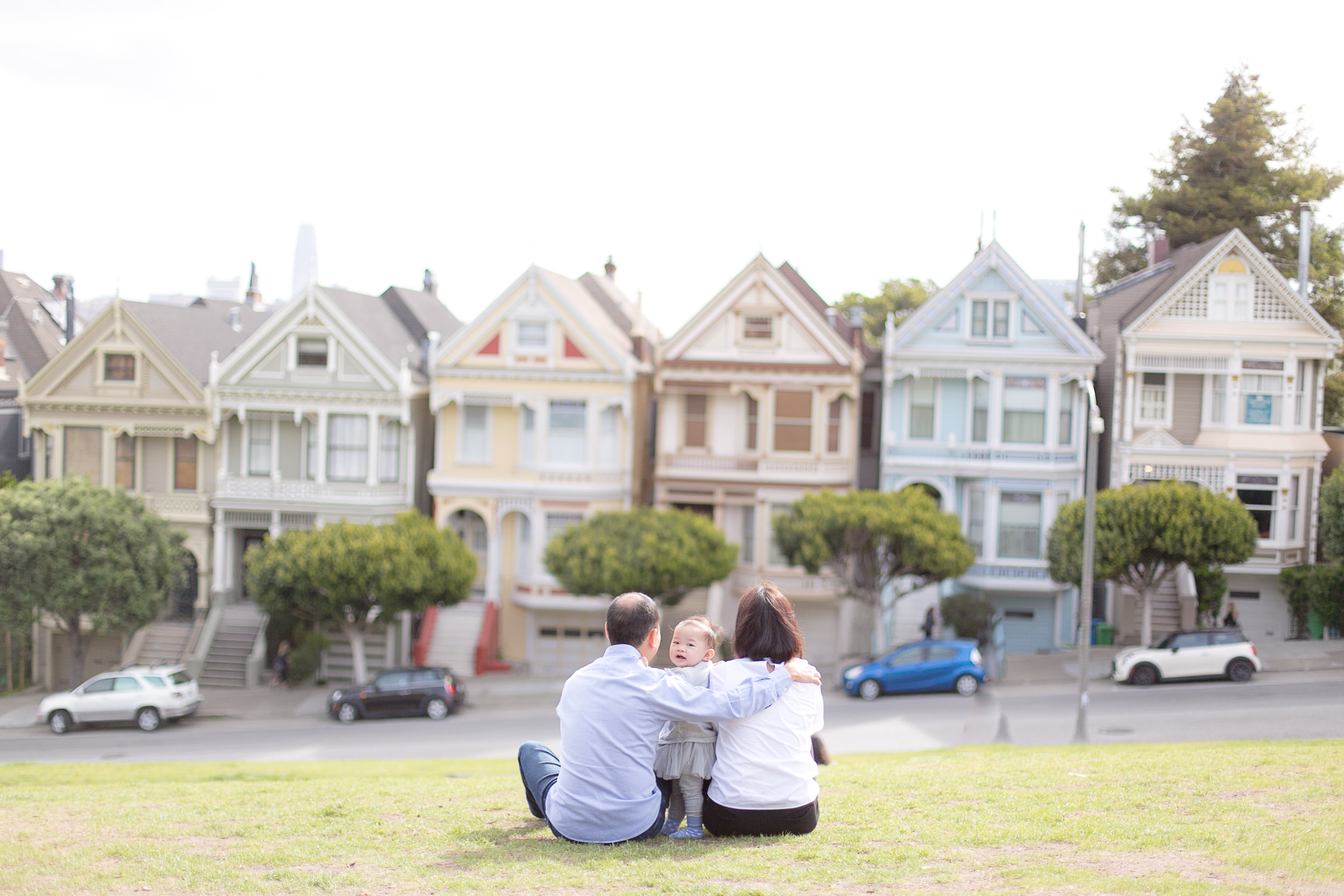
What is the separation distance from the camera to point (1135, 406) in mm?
33344

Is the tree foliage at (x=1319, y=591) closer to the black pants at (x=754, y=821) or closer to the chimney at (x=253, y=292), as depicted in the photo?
the black pants at (x=754, y=821)

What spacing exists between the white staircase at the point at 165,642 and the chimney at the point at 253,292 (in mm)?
16424

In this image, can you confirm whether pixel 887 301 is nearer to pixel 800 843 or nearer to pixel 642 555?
pixel 642 555

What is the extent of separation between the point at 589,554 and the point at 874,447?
10.5 m

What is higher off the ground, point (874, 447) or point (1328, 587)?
point (874, 447)

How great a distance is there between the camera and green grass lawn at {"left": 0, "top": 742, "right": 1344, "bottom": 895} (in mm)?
7336

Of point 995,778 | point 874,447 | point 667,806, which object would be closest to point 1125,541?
point 874,447

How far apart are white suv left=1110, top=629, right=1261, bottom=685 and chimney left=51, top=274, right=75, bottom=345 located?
34699 millimetres

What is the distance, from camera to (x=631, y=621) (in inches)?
308

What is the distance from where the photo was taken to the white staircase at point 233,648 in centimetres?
3350

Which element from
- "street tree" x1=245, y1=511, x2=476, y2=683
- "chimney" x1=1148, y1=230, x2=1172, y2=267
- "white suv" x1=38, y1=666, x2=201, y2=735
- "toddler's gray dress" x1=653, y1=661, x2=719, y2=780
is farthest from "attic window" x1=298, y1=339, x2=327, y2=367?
"toddler's gray dress" x1=653, y1=661, x2=719, y2=780

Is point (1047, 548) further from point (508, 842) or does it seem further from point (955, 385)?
point (508, 842)

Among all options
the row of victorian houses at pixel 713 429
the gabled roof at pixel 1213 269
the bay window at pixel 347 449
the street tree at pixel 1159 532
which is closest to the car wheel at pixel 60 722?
the row of victorian houses at pixel 713 429

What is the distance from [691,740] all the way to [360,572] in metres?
23.2
